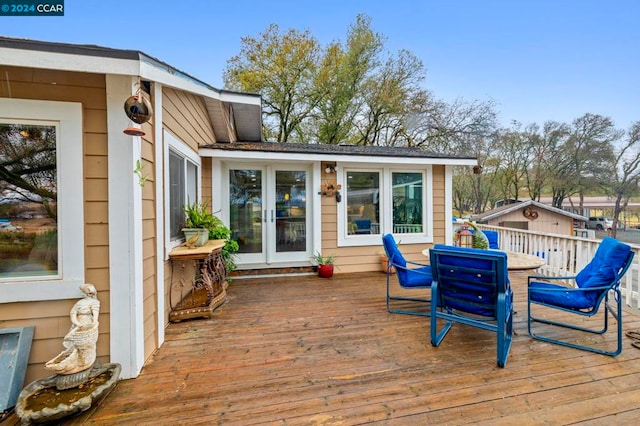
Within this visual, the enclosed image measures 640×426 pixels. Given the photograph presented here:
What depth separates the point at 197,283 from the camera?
3617 millimetres

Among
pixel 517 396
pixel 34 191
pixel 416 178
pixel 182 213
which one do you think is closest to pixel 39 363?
pixel 34 191

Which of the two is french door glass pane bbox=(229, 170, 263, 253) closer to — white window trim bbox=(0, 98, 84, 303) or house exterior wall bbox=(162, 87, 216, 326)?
house exterior wall bbox=(162, 87, 216, 326)

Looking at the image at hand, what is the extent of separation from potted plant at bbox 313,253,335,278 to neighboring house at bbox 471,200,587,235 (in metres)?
11.0

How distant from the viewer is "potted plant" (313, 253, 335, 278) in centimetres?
492

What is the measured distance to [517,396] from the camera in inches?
70.6

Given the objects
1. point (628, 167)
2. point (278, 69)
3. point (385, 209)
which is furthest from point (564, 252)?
point (628, 167)

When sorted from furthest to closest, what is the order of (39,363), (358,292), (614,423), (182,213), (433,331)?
(358,292) → (182,213) → (433,331) → (39,363) → (614,423)

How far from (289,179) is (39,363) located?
395 cm

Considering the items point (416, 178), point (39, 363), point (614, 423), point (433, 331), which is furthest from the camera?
point (416, 178)

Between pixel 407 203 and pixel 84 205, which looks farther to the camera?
pixel 407 203

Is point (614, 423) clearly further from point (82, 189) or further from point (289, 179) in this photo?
point (289, 179)

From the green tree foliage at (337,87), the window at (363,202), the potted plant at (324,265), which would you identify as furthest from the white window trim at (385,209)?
the green tree foliage at (337,87)

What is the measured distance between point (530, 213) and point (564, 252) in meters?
9.69

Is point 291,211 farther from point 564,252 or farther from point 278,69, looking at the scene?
point 278,69
